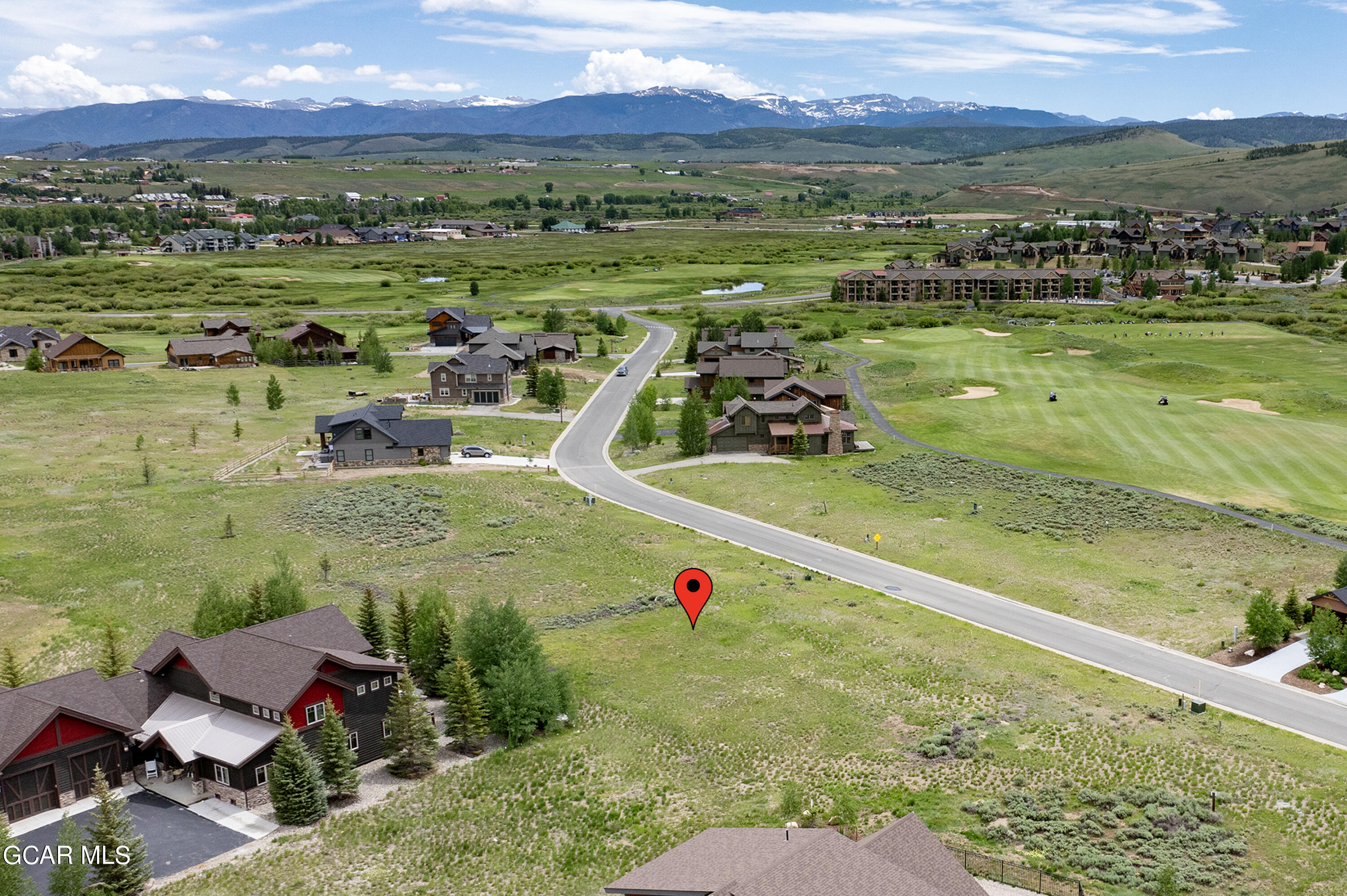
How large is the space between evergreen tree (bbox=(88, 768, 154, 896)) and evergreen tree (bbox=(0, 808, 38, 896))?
1650mm

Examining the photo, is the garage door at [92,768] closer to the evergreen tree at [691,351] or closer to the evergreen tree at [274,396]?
the evergreen tree at [274,396]

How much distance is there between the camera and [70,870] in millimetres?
29906

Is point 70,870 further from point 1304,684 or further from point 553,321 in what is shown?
point 553,321

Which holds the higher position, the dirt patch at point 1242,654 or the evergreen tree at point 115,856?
the evergreen tree at point 115,856

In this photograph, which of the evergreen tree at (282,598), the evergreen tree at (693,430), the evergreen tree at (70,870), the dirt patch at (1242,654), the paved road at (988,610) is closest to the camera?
the evergreen tree at (70,870)

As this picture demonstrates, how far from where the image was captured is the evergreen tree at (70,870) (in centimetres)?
2977

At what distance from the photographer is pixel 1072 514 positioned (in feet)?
235

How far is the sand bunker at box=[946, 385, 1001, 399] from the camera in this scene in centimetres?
10919

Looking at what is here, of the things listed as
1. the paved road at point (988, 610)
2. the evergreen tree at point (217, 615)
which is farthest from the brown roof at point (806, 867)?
the evergreen tree at point (217, 615)

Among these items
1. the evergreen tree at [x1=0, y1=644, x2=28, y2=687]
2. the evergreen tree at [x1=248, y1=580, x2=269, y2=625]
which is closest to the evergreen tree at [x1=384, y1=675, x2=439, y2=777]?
the evergreen tree at [x1=248, y1=580, x2=269, y2=625]

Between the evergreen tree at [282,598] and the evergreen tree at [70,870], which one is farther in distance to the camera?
the evergreen tree at [282,598]

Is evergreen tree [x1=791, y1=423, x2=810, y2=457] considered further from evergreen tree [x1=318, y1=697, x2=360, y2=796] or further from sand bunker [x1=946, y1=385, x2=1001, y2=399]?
evergreen tree [x1=318, y1=697, x2=360, y2=796]

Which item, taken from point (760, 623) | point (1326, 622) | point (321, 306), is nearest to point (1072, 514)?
point (1326, 622)

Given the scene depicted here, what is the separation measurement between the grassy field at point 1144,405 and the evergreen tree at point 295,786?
63.8 metres
